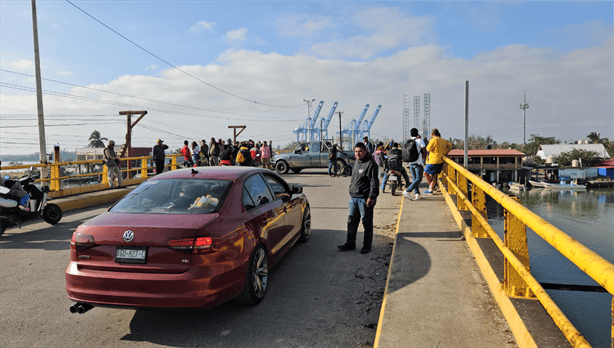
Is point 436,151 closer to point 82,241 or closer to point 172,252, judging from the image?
point 172,252

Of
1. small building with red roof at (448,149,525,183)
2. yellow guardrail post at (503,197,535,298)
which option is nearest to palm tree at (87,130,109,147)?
small building with red roof at (448,149,525,183)

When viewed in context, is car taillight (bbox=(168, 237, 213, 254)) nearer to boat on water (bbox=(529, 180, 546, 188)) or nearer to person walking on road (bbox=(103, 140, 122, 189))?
person walking on road (bbox=(103, 140, 122, 189))

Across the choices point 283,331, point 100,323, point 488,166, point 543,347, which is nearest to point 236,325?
point 283,331

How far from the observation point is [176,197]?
14.6ft

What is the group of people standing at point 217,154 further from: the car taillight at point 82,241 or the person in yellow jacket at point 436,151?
the car taillight at point 82,241

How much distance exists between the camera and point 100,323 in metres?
4.04

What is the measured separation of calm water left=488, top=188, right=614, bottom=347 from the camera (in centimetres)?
1532

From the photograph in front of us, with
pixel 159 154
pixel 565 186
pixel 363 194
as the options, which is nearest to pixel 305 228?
pixel 363 194

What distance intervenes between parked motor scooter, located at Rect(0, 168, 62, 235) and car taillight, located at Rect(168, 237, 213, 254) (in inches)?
254

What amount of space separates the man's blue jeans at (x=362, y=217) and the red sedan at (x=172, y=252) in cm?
230

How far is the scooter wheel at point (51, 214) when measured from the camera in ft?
29.8

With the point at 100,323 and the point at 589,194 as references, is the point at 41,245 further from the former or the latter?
the point at 589,194

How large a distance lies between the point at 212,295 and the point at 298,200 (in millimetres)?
3048

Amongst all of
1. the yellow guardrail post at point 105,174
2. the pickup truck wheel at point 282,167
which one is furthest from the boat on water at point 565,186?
the yellow guardrail post at point 105,174
